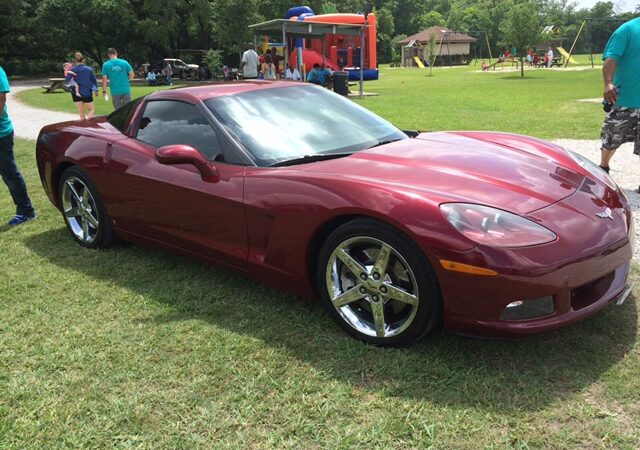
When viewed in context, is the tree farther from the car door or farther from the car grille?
the car grille

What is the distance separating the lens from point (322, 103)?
3.86 m

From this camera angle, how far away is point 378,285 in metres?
2.67

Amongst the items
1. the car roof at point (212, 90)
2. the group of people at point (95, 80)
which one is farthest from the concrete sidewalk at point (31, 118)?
the car roof at point (212, 90)

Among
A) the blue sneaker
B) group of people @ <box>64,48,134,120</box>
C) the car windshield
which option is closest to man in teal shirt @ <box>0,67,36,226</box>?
the blue sneaker

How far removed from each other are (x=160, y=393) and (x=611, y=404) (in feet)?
6.59

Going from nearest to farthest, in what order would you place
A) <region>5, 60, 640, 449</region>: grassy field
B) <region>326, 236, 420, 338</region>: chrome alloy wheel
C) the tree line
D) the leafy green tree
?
<region>5, 60, 640, 449</region>: grassy field → <region>326, 236, 420, 338</region>: chrome alloy wheel → the tree line → the leafy green tree

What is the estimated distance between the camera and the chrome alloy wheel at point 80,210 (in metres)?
4.41

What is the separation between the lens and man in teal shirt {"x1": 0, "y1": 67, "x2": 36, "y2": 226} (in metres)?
5.12

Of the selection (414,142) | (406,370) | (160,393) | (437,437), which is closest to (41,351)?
(160,393)

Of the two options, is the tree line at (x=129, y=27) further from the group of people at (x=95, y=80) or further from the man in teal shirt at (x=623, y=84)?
the man in teal shirt at (x=623, y=84)

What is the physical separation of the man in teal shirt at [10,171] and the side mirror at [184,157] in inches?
111

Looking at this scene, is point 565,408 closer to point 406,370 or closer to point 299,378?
point 406,370

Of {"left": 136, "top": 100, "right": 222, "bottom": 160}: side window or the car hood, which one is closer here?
the car hood

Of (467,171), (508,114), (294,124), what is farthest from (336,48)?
(467,171)
